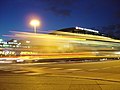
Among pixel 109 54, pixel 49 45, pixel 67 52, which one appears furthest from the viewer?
pixel 109 54

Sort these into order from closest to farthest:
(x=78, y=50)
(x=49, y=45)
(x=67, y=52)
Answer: (x=49, y=45) → (x=78, y=50) → (x=67, y=52)

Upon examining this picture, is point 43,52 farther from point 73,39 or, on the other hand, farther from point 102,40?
point 102,40

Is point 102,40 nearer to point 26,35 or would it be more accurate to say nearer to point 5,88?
point 26,35

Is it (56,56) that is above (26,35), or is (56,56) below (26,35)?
below

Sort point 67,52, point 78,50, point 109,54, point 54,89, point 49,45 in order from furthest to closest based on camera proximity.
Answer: point 109,54
point 67,52
point 78,50
point 49,45
point 54,89

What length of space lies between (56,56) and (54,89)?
3436 cm

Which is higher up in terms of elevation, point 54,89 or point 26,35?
point 26,35

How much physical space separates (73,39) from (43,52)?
5.76 metres

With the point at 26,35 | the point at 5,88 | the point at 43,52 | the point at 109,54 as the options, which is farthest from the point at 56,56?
the point at 5,88

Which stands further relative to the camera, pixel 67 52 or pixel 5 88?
pixel 67 52

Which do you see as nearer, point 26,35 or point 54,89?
point 54,89

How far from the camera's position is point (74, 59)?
1727 inches

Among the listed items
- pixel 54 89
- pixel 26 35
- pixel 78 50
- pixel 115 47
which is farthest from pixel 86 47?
pixel 54 89

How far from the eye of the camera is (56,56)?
1783 inches
